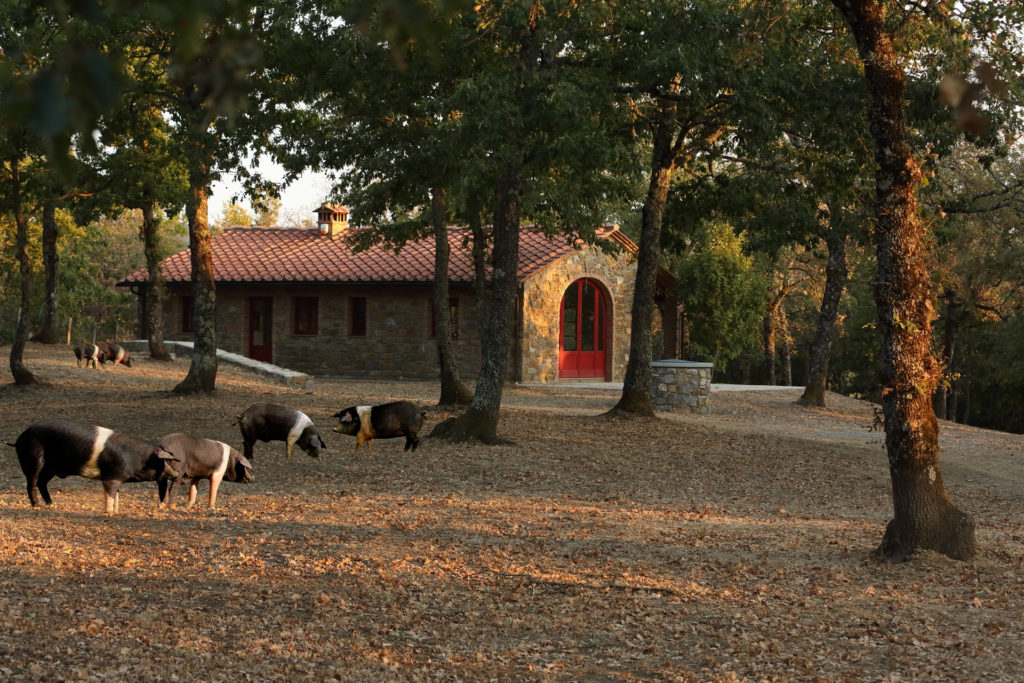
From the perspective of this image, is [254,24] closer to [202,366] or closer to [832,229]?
[202,366]

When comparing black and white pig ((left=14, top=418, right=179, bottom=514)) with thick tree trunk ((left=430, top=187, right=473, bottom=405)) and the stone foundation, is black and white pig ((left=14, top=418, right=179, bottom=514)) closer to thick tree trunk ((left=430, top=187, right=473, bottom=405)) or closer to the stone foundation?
thick tree trunk ((left=430, top=187, right=473, bottom=405))

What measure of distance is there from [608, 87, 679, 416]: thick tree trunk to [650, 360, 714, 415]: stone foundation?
3137mm

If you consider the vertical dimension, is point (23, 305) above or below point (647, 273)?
below

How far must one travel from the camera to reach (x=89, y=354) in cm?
2395

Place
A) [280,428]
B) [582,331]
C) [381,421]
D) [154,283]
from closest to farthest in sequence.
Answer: [280,428] → [381,421] → [154,283] → [582,331]

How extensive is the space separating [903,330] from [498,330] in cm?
784

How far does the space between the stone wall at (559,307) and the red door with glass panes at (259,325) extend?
8.20m

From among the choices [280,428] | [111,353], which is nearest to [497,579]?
[280,428]

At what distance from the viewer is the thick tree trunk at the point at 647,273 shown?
62.5 ft

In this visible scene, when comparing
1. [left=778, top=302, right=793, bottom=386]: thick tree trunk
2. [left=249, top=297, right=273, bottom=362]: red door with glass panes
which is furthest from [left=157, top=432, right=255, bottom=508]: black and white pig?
[left=778, top=302, right=793, bottom=386]: thick tree trunk

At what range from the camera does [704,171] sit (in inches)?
810

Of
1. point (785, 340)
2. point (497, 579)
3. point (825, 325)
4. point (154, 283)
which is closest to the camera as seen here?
point (497, 579)

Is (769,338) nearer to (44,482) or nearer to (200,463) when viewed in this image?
(200,463)

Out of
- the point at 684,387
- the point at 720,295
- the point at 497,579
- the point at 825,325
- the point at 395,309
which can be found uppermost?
the point at 720,295
